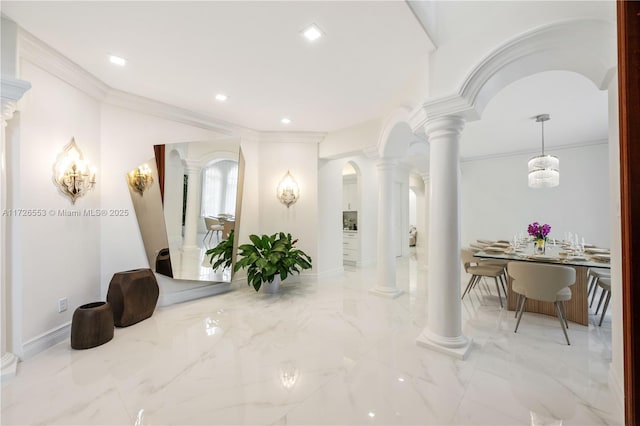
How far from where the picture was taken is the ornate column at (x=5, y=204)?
80.4 inches

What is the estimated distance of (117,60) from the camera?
8.55ft

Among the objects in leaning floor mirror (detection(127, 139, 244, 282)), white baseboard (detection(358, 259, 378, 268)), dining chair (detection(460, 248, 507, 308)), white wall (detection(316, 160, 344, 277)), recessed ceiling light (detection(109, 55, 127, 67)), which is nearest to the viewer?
recessed ceiling light (detection(109, 55, 127, 67))

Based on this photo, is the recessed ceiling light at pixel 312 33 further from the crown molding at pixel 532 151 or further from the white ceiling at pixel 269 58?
the crown molding at pixel 532 151

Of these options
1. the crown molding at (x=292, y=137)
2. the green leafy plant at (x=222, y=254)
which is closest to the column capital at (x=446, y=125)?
the crown molding at (x=292, y=137)

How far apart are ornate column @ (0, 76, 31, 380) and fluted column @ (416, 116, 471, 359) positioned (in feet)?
11.6

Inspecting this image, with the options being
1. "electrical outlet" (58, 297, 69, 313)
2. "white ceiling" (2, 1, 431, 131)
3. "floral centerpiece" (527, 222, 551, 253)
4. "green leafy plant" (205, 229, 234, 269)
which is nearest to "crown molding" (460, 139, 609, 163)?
"floral centerpiece" (527, 222, 551, 253)

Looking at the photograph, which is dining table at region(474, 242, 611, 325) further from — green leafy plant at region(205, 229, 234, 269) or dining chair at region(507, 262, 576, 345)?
green leafy plant at region(205, 229, 234, 269)

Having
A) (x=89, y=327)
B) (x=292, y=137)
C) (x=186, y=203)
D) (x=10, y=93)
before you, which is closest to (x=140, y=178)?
(x=186, y=203)

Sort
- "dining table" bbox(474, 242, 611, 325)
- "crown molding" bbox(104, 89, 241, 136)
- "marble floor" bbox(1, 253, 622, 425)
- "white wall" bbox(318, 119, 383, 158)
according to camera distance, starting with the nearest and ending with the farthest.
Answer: "marble floor" bbox(1, 253, 622, 425)
"dining table" bbox(474, 242, 611, 325)
"crown molding" bbox(104, 89, 241, 136)
"white wall" bbox(318, 119, 383, 158)

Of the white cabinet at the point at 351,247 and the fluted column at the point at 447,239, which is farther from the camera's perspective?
the white cabinet at the point at 351,247

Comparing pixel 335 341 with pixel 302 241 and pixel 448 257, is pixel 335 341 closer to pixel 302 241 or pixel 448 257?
pixel 448 257

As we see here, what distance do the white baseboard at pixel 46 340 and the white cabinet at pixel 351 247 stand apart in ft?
17.3

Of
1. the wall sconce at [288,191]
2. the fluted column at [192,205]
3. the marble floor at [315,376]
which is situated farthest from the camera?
the wall sconce at [288,191]

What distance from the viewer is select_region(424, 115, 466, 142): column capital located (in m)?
2.44
